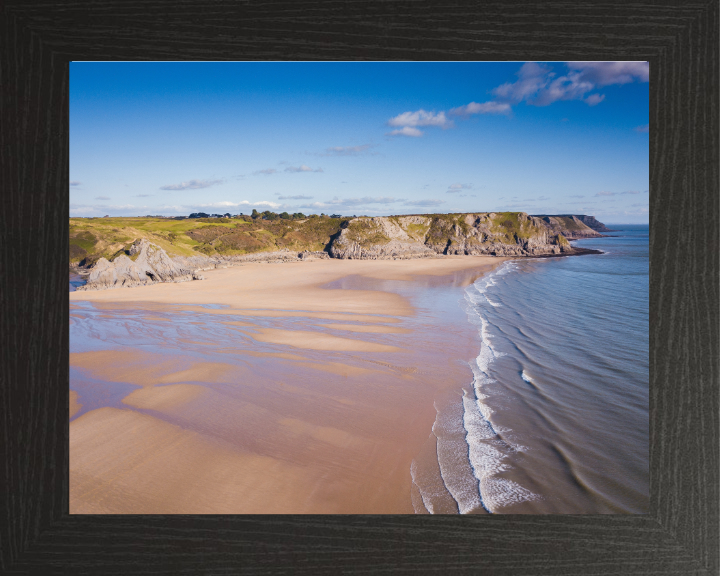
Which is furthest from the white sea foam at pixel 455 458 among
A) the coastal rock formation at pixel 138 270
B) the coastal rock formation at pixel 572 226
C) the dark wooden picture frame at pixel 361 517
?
the coastal rock formation at pixel 572 226

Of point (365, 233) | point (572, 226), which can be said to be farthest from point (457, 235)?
point (572, 226)

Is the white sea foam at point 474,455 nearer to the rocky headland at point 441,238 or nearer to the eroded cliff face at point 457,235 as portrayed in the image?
the rocky headland at point 441,238

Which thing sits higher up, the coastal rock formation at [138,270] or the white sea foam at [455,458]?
the coastal rock formation at [138,270]

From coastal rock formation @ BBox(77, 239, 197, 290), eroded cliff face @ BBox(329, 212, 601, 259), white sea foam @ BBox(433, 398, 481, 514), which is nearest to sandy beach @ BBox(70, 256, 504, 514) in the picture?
white sea foam @ BBox(433, 398, 481, 514)

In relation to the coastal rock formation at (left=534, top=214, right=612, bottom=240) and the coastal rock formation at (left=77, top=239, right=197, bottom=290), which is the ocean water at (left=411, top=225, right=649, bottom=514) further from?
the coastal rock formation at (left=534, top=214, right=612, bottom=240)

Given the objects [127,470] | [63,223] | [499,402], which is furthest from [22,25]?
[499,402]

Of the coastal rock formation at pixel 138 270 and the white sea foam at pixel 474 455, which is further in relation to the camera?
the coastal rock formation at pixel 138 270
